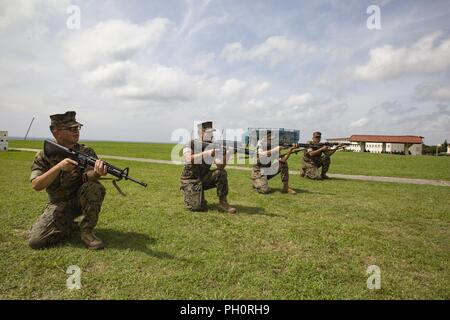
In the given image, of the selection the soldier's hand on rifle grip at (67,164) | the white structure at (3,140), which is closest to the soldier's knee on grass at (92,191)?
the soldier's hand on rifle grip at (67,164)

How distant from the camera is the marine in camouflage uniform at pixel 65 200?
4.75 metres

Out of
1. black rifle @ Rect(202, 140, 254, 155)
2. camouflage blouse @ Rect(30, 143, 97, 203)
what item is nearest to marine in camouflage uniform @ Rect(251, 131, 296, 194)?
black rifle @ Rect(202, 140, 254, 155)

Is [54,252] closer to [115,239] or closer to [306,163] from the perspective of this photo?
[115,239]

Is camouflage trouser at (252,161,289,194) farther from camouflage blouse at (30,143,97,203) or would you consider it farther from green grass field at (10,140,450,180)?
green grass field at (10,140,450,180)

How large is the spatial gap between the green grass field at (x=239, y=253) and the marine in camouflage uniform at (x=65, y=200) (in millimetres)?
225

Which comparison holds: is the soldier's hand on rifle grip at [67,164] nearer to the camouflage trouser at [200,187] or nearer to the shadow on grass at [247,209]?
the camouflage trouser at [200,187]

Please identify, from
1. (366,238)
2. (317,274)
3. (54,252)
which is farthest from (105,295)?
(366,238)

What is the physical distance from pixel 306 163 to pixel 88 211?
462 inches

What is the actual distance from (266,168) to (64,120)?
24.3 ft

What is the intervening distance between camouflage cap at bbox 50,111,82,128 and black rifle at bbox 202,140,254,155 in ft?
10.7

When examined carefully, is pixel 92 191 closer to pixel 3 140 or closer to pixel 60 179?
pixel 60 179

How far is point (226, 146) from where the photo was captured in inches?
300

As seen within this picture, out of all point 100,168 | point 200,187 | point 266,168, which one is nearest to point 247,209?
point 200,187

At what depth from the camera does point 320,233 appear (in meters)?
5.88
